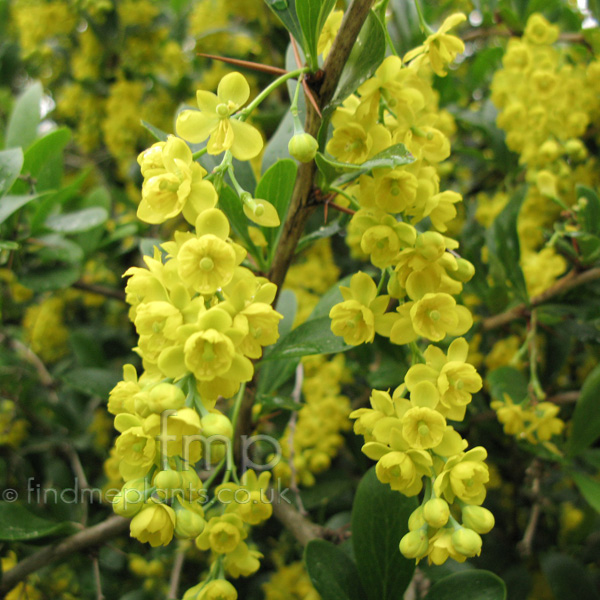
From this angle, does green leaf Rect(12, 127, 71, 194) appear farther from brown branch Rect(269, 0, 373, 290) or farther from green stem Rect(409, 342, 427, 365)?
green stem Rect(409, 342, 427, 365)

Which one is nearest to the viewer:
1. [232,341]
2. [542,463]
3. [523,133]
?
[232,341]

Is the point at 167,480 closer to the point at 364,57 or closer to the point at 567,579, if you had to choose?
the point at 364,57

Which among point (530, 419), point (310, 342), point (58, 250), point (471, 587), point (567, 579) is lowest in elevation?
point (567, 579)

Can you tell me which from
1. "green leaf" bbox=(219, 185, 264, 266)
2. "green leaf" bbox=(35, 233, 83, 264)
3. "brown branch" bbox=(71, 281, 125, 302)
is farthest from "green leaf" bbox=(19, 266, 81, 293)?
"green leaf" bbox=(219, 185, 264, 266)

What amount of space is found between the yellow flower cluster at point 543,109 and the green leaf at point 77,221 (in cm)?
122

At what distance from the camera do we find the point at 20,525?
1141 mm

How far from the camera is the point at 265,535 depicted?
6.15 ft

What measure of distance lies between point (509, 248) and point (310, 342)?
25.6 inches

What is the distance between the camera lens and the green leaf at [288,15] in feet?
2.95

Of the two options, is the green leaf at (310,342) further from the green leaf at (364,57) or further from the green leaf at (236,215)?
the green leaf at (364,57)

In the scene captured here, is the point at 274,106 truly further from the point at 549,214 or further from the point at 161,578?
the point at 161,578

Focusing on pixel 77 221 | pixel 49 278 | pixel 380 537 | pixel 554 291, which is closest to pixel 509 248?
pixel 554 291

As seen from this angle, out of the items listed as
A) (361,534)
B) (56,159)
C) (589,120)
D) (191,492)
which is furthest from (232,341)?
(589,120)

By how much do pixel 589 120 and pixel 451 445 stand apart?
1460 mm
